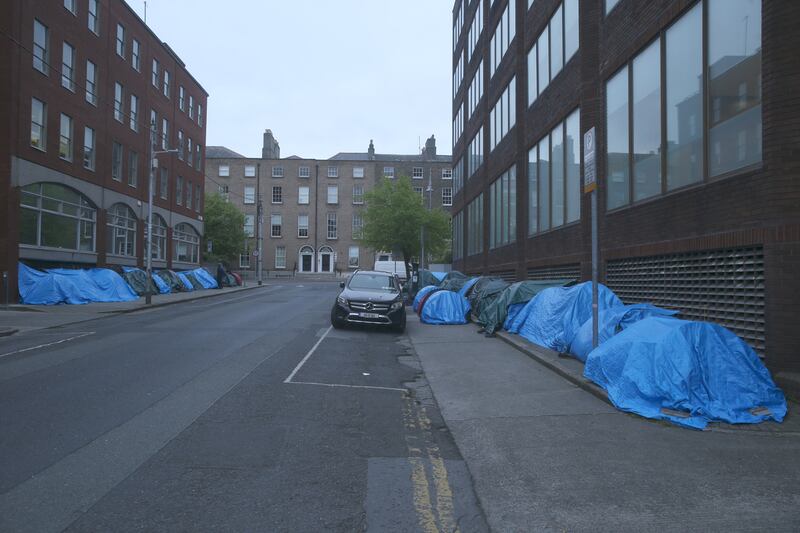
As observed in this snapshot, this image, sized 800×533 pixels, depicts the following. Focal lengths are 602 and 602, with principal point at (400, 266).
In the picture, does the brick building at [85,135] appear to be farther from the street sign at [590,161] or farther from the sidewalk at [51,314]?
the street sign at [590,161]

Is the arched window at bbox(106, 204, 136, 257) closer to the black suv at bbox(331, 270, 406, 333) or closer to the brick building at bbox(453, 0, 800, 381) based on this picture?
the black suv at bbox(331, 270, 406, 333)

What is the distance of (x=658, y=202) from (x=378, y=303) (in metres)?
7.32

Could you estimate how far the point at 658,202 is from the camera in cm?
1043

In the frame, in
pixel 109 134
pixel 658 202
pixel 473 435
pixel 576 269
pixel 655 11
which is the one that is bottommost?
pixel 473 435

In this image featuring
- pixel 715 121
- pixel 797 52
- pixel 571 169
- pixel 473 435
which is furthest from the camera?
pixel 571 169

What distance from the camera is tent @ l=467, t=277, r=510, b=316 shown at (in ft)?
53.9

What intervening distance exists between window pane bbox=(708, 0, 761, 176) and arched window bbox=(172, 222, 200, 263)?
121ft

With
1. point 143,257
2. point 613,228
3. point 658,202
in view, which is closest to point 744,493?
point 658,202

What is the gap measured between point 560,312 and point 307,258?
5640 centimetres

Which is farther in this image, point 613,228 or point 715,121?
point 613,228

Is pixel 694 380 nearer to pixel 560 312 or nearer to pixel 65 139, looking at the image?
pixel 560 312

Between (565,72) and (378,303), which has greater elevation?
(565,72)

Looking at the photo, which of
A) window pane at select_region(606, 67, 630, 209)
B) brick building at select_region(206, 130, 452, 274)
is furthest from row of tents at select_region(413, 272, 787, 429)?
brick building at select_region(206, 130, 452, 274)

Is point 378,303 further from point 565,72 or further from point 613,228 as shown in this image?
point 565,72
